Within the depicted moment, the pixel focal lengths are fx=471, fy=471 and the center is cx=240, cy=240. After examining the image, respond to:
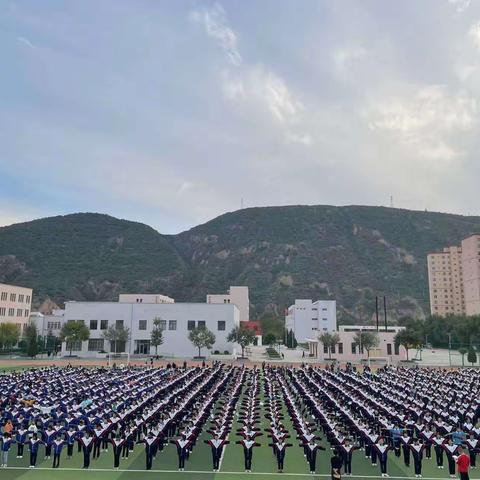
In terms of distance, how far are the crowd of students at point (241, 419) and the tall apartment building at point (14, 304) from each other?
149 ft

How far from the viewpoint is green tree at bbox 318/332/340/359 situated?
53.6m

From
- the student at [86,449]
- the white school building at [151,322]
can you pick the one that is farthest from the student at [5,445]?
the white school building at [151,322]

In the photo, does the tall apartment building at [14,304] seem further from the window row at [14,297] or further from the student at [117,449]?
the student at [117,449]

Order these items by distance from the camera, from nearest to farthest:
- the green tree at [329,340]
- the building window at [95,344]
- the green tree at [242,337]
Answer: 1. the green tree at [329,340]
2. the green tree at [242,337]
3. the building window at [95,344]

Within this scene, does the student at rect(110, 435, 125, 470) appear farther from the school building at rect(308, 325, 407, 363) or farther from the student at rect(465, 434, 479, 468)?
the school building at rect(308, 325, 407, 363)

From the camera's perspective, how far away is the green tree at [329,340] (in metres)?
53.6

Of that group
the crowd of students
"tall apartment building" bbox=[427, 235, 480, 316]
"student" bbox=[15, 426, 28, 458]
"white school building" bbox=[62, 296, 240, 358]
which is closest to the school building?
"white school building" bbox=[62, 296, 240, 358]

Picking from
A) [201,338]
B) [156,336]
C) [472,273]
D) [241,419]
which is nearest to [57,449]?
[241,419]

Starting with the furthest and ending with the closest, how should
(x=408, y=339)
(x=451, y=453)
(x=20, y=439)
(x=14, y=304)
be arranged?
(x=14, y=304)
(x=408, y=339)
(x=20, y=439)
(x=451, y=453)

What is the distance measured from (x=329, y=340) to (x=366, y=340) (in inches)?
170

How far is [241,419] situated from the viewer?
61.1ft

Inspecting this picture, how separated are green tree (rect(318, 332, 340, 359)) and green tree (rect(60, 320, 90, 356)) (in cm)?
2875

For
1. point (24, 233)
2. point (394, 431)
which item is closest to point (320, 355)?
point (394, 431)

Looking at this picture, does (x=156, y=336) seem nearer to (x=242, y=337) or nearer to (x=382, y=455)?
(x=242, y=337)
